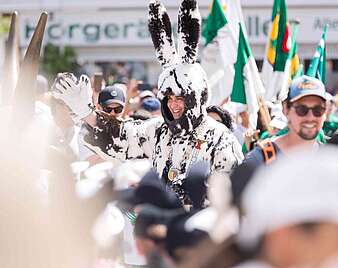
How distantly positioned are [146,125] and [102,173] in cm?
255

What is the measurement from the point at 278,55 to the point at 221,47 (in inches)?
22.6

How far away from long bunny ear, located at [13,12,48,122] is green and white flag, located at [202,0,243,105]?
522cm

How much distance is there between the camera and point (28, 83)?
4.16 meters

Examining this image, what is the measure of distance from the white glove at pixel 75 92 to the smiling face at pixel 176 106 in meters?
0.47

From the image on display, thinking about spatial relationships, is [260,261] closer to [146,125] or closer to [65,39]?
[146,125]

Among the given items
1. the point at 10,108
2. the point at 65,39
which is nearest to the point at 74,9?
the point at 65,39

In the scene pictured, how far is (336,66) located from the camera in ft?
88.5

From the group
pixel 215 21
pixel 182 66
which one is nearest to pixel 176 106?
pixel 182 66

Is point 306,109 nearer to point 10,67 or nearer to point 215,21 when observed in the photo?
point 10,67

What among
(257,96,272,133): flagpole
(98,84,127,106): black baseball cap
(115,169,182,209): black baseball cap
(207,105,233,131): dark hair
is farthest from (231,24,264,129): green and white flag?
(115,169,182,209): black baseball cap

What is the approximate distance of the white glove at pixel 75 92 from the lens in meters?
5.36

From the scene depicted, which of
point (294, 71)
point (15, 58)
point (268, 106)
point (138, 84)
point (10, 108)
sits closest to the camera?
point (10, 108)

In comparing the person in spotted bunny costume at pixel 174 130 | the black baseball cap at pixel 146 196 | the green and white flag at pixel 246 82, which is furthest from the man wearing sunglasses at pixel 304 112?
the green and white flag at pixel 246 82

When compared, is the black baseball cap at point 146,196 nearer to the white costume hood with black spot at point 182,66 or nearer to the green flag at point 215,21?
the white costume hood with black spot at point 182,66
